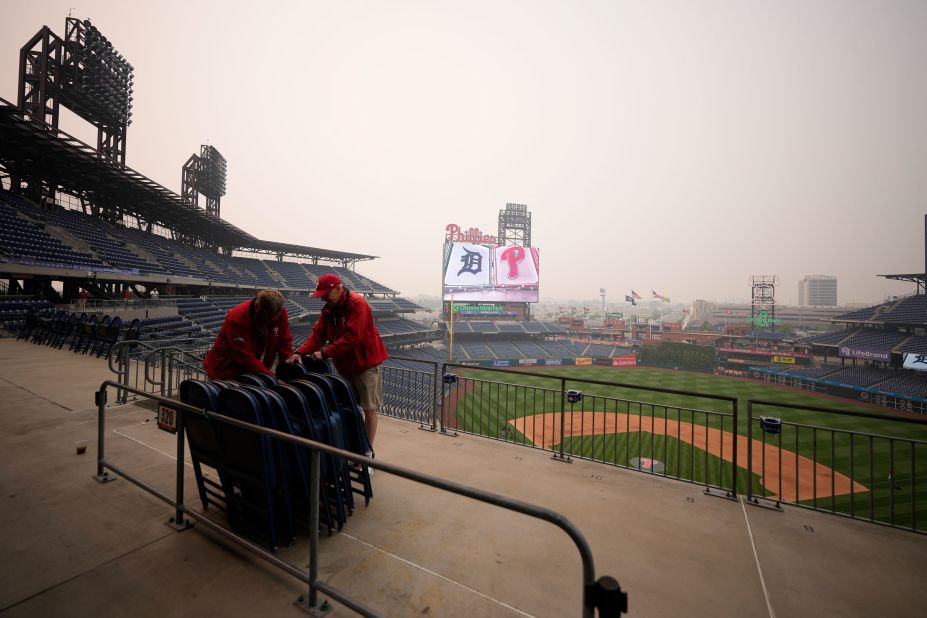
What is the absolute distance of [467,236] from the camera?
169 ft

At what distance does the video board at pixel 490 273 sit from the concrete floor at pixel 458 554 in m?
45.4

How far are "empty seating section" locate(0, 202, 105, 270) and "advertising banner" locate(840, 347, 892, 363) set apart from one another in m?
59.6

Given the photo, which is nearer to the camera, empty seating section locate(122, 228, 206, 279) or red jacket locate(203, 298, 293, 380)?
red jacket locate(203, 298, 293, 380)

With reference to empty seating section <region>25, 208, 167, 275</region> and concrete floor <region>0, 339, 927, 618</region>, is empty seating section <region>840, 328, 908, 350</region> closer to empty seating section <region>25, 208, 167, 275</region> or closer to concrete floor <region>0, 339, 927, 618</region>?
concrete floor <region>0, 339, 927, 618</region>

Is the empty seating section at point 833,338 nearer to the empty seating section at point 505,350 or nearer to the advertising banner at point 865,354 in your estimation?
the advertising banner at point 865,354

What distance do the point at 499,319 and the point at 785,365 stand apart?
35.3 meters

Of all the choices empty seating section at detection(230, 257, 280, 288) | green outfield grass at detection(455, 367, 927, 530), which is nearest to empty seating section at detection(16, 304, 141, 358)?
green outfield grass at detection(455, 367, 927, 530)

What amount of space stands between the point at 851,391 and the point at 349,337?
44.9 m

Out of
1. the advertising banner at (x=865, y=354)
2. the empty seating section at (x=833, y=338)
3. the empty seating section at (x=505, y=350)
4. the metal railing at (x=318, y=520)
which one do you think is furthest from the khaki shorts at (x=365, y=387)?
the empty seating section at (x=833, y=338)

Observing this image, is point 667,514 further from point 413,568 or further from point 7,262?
point 7,262

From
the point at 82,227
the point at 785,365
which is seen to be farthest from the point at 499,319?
the point at 82,227

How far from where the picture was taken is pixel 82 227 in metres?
22.8

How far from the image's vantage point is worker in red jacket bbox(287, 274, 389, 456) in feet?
11.6

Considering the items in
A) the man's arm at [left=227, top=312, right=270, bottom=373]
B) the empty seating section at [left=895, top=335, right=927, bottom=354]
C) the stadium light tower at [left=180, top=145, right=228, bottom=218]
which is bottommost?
the empty seating section at [left=895, top=335, right=927, bottom=354]
